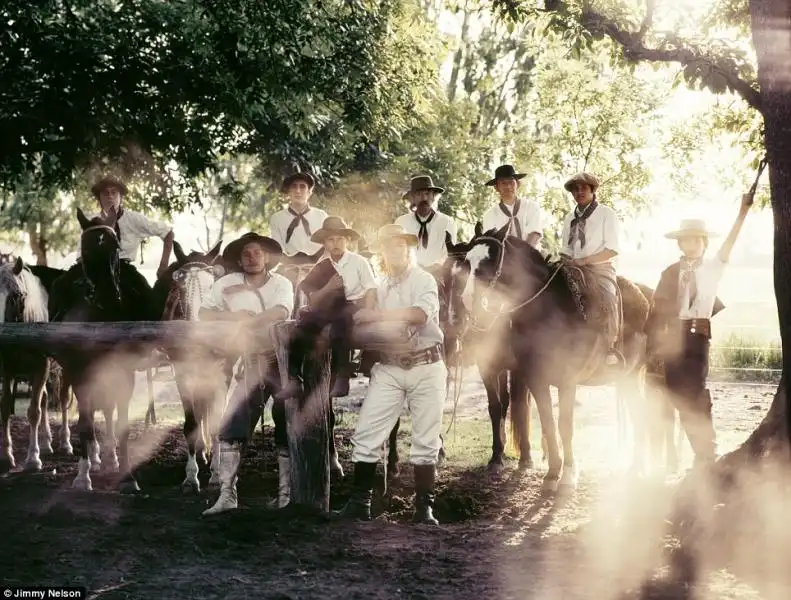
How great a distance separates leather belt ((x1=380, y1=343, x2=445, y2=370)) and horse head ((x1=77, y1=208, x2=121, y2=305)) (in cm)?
326

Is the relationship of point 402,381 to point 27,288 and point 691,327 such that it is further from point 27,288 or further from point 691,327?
point 27,288

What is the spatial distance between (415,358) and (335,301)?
879mm

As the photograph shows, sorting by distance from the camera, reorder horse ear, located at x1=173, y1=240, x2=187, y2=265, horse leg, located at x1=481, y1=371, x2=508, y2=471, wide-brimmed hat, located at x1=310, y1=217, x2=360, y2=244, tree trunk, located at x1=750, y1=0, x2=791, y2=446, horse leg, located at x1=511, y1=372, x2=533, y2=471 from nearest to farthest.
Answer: tree trunk, located at x1=750, y1=0, x2=791, y2=446 → wide-brimmed hat, located at x1=310, y1=217, x2=360, y2=244 → horse ear, located at x1=173, y1=240, x2=187, y2=265 → horse leg, located at x1=511, y1=372, x2=533, y2=471 → horse leg, located at x1=481, y1=371, x2=508, y2=471

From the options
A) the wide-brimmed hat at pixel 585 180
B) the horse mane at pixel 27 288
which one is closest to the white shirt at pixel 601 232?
the wide-brimmed hat at pixel 585 180

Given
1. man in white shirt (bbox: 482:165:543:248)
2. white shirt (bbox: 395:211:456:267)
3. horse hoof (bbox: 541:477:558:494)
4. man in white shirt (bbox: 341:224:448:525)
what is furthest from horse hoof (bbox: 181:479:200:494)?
man in white shirt (bbox: 482:165:543:248)

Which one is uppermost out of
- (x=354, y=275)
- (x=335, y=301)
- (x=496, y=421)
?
(x=354, y=275)

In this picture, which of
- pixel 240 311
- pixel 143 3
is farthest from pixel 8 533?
pixel 143 3

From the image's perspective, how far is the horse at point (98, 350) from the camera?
8.39 m

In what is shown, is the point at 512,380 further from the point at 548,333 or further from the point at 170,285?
the point at 170,285

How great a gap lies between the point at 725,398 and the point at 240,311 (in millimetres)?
13129

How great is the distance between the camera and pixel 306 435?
6852 millimetres

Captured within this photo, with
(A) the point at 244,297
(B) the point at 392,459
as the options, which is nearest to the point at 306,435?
(A) the point at 244,297

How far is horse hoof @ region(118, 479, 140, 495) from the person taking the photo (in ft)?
26.9

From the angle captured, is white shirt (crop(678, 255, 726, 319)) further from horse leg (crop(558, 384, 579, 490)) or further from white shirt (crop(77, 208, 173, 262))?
white shirt (crop(77, 208, 173, 262))
